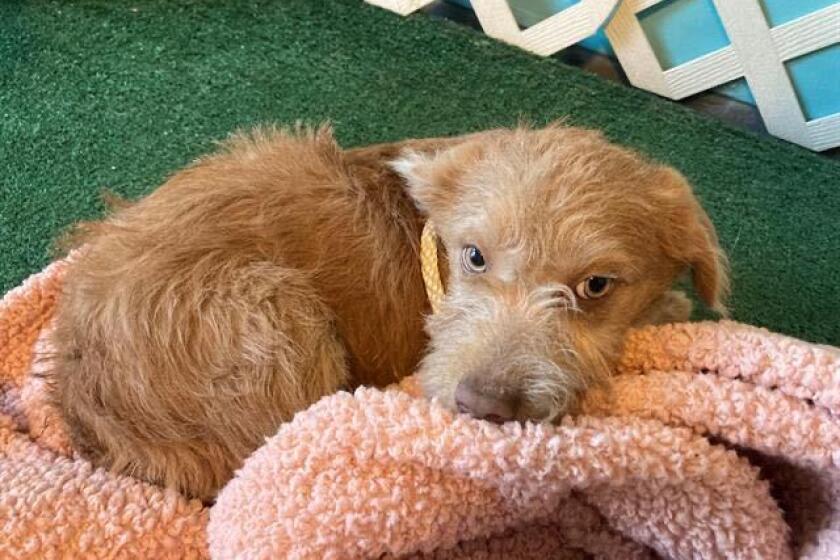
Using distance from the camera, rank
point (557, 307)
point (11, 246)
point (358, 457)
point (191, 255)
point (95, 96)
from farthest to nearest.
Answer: point (95, 96)
point (11, 246)
point (191, 255)
point (557, 307)
point (358, 457)

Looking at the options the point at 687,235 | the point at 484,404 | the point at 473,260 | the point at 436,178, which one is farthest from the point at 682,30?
the point at 484,404

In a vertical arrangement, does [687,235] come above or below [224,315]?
below

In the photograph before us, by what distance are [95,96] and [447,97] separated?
120 centimetres

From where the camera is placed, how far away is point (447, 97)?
3.09 m

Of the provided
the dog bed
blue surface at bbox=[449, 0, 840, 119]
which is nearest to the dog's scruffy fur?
the dog bed

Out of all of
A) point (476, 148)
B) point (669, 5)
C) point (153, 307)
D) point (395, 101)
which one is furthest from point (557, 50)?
point (153, 307)

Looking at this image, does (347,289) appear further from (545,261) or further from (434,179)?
(545,261)

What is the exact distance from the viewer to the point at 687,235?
1821 mm

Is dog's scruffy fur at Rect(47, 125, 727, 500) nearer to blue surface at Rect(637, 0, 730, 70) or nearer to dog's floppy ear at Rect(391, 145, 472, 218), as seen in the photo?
dog's floppy ear at Rect(391, 145, 472, 218)

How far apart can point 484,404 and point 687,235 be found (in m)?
0.59

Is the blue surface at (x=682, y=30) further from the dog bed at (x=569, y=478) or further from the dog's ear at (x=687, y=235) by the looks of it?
the dog bed at (x=569, y=478)

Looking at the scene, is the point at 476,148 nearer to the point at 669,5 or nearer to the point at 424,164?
the point at 424,164

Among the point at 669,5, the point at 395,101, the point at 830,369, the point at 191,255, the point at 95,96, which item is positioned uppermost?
the point at 95,96

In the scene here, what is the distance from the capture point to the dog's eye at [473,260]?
1785 millimetres
